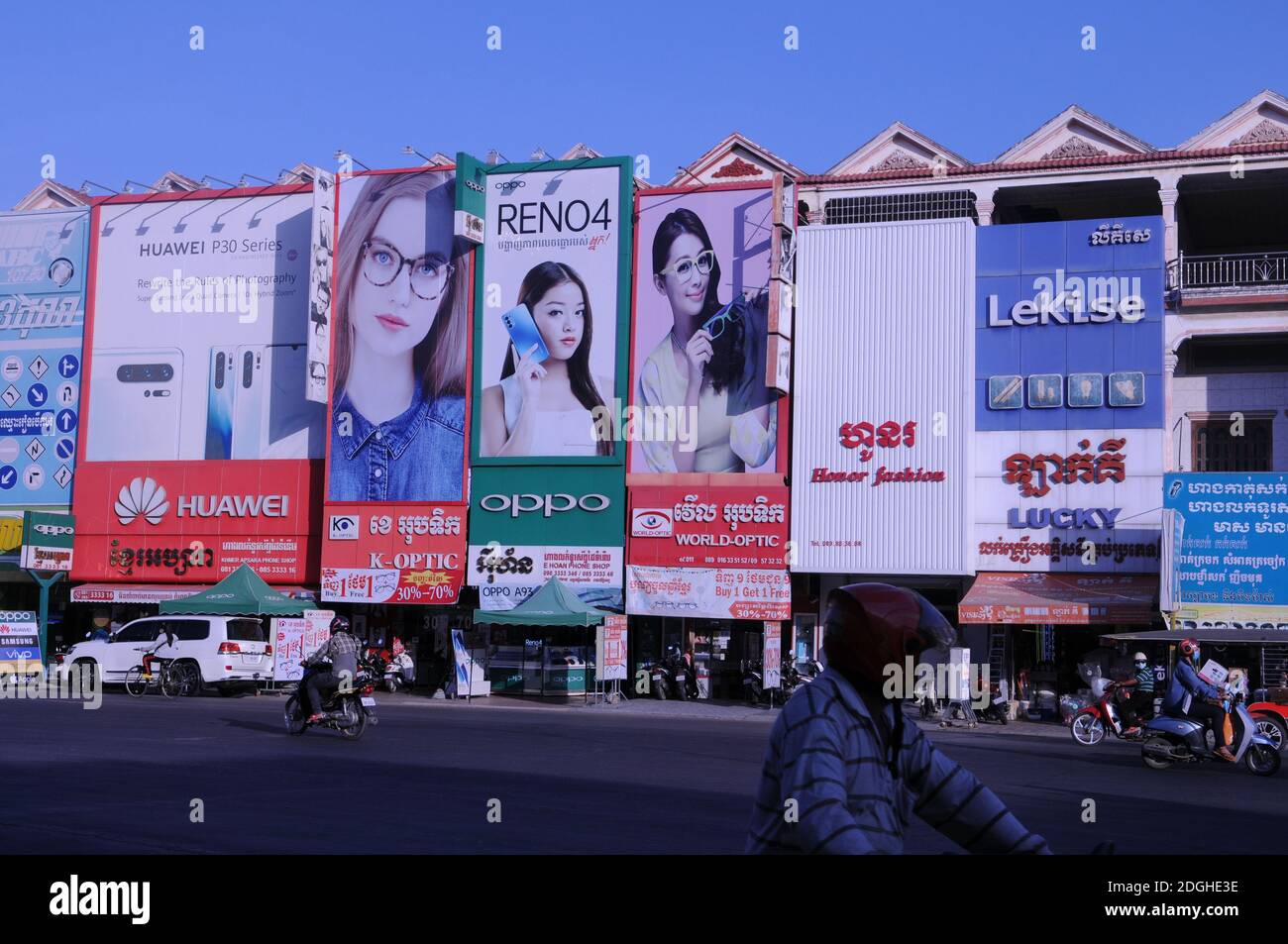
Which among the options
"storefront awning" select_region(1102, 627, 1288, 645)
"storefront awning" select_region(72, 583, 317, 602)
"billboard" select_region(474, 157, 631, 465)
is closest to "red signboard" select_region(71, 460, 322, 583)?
"storefront awning" select_region(72, 583, 317, 602)

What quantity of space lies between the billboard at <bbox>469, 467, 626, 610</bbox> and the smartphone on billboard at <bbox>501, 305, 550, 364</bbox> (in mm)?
3096

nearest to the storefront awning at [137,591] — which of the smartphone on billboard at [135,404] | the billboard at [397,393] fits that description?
the billboard at [397,393]

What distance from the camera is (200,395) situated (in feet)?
133

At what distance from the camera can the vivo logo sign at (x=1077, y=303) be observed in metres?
32.6

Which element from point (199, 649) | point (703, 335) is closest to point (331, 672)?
point (199, 649)

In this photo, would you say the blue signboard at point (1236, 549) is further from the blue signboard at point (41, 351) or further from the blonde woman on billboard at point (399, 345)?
the blue signboard at point (41, 351)

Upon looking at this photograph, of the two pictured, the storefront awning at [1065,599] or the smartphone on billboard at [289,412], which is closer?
the storefront awning at [1065,599]

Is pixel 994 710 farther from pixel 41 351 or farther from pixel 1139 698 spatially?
pixel 41 351

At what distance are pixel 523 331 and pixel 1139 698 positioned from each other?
1928 cm

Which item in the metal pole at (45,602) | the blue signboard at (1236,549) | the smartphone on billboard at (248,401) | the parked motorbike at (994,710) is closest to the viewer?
the blue signboard at (1236,549)

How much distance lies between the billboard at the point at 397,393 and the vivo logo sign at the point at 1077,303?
14201 millimetres

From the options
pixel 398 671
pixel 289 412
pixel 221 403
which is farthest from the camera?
pixel 221 403
